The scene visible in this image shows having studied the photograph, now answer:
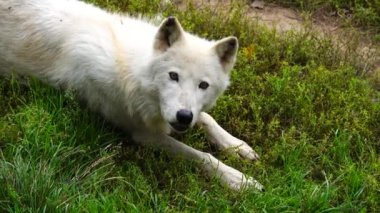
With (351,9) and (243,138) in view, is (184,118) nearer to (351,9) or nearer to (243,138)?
(243,138)

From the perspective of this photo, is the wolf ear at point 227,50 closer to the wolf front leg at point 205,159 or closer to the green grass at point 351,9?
the wolf front leg at point 205,159

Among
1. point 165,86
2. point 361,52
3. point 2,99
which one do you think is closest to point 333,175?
point 165,86

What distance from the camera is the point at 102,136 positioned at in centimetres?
530

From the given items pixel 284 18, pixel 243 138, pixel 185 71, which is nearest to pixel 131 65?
pixel 185 71

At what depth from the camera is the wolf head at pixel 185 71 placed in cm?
479

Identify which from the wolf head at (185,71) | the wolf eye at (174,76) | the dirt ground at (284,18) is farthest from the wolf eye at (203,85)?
the dirt ground at (284,18)

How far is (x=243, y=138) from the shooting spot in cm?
584

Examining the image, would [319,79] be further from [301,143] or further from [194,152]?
[194,152]

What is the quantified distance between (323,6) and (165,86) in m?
3.49

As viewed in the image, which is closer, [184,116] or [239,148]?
[184,116]

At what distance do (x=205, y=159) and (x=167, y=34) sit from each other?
102cm

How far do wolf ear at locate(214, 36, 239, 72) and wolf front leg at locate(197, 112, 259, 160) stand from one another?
703 millimetres

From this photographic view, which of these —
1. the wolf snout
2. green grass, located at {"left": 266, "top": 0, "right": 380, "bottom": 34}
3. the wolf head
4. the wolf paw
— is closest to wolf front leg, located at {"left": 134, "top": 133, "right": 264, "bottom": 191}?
the wolf paw

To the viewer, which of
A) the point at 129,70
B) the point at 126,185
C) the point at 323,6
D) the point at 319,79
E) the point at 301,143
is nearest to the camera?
the point at 126,185
